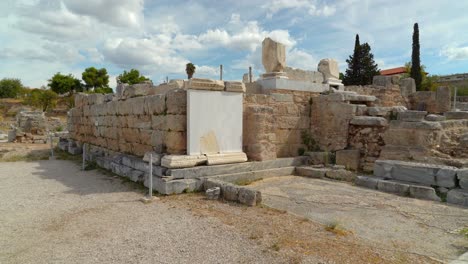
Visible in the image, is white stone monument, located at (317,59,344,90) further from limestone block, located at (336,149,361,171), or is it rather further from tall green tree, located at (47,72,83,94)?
tall green tree, located at (47,72,83,94)

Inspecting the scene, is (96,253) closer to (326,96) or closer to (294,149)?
(294,149)

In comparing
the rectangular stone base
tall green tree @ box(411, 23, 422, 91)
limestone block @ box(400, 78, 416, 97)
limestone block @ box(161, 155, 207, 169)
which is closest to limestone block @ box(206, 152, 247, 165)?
limestone block @ box(161, 155, 207, 169)

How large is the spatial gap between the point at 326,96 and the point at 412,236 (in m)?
5.54

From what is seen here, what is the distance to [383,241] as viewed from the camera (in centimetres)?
383

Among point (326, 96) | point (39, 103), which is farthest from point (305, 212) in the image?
point (39, 103)

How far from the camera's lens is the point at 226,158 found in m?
7.05

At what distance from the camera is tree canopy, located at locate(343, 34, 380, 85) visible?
32031mm

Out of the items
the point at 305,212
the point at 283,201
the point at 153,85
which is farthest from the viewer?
the point at 153,85

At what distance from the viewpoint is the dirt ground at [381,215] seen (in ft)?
12.3

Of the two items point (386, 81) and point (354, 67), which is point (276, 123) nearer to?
point (386, 81)

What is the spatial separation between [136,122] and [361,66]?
28.9 m

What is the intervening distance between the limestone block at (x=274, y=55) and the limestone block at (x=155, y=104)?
3192 mm

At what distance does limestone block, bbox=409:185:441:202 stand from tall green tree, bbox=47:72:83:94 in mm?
50960

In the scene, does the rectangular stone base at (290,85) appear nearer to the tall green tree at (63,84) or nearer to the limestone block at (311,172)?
the limestone block at (311,172)
